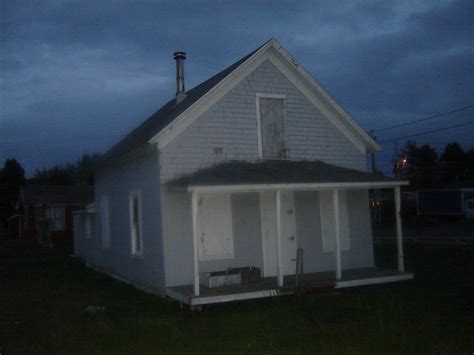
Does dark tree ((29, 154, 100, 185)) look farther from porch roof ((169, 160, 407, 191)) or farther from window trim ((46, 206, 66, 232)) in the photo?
porch roof ((169, 160, 407, 191))

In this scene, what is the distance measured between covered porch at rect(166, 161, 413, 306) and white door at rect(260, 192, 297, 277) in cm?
3

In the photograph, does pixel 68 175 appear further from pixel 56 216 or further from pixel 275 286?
pixel 275 286

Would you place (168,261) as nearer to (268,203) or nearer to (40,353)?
(268,203)

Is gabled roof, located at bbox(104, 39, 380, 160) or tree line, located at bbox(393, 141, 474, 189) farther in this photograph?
tree line, located at bbox(393, 141, 474, 189)

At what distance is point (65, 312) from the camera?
11125 millimetres

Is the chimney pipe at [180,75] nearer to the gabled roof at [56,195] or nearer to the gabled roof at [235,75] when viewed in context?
the gabled roof at [235,75]

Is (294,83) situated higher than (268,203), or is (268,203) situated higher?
(294,83)

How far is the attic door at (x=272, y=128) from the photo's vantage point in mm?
14188

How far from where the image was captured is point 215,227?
13211 millimetres

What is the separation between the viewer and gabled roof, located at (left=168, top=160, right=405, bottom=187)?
1184 centimetres

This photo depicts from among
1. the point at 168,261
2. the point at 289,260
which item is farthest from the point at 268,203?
the point at 168,261

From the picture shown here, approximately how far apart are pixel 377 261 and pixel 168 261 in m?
8.95

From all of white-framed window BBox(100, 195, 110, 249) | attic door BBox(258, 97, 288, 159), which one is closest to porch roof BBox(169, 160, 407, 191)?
attic door BBox(258, 97, 288, 159)

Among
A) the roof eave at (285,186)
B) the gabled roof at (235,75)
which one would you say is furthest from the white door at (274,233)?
the gabled roof at (235,75)
